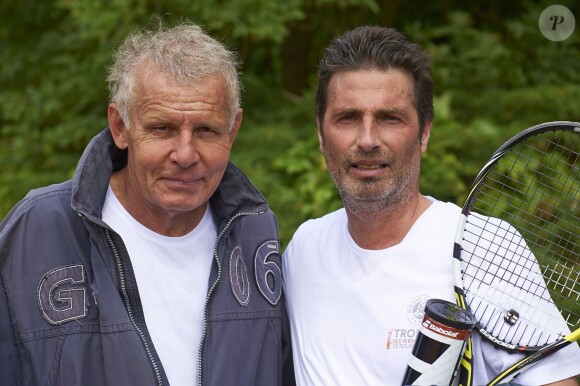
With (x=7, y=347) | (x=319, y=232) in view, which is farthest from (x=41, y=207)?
(x=319, y=232)

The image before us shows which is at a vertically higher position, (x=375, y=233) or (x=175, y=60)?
(x=175, y=60)

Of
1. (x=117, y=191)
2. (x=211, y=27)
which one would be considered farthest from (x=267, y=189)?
(x=117, y=191)

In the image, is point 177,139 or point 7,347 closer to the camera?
point 7,347

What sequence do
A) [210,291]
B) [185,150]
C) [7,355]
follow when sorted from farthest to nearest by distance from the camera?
[210,291] → [185,150] → [7,355]

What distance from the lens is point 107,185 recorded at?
8.57 ft

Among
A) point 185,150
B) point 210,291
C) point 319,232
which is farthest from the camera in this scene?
point 319,232

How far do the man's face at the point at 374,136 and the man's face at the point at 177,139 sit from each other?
0.40 metres

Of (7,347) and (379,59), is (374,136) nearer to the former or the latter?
(379,59)

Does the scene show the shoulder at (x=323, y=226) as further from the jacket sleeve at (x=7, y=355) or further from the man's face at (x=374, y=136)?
the jacket sleeve at (x=7, y=355)

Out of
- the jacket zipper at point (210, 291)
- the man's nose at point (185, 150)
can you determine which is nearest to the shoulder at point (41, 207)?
the man's nose at point (185, 150)

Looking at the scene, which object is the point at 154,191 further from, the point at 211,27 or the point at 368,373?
the point at 211,27

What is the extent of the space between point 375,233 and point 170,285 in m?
0.73

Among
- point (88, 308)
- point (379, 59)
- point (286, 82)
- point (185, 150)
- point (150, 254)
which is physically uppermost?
point (286, 82)

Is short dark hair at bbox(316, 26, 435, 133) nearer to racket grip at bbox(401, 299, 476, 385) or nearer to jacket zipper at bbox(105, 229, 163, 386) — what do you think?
racket grip at bbox(401, 299, 476, 385)
